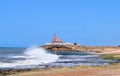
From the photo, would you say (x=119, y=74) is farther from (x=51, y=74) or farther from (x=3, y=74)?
(x=3, y=74)

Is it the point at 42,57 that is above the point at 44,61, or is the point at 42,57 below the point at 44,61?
above

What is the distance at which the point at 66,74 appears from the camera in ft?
97.0

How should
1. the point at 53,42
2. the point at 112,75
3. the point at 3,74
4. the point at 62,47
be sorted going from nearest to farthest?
the point at 112,75
the point at 3,74
the point at 62,47
the point at 53,42

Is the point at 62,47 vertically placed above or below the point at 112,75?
above

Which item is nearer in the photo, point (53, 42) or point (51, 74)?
point (51, 74)

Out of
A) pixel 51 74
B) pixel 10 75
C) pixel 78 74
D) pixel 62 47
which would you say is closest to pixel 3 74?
pixel 10 75

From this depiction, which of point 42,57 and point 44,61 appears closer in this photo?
point 44,61

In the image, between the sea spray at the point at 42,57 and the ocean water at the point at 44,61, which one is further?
the sea spray at the point at 42,57

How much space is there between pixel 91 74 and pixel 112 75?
1.86 m

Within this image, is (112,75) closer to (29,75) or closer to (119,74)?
(119,74)

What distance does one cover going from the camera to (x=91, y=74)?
29516 mm

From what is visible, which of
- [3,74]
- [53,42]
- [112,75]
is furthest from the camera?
[53,42]

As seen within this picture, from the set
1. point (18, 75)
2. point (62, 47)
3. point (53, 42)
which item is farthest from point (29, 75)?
point (53, 42)

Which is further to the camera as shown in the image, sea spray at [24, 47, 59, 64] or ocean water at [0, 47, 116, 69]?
sea spray at [24, 47, 59, 64]
